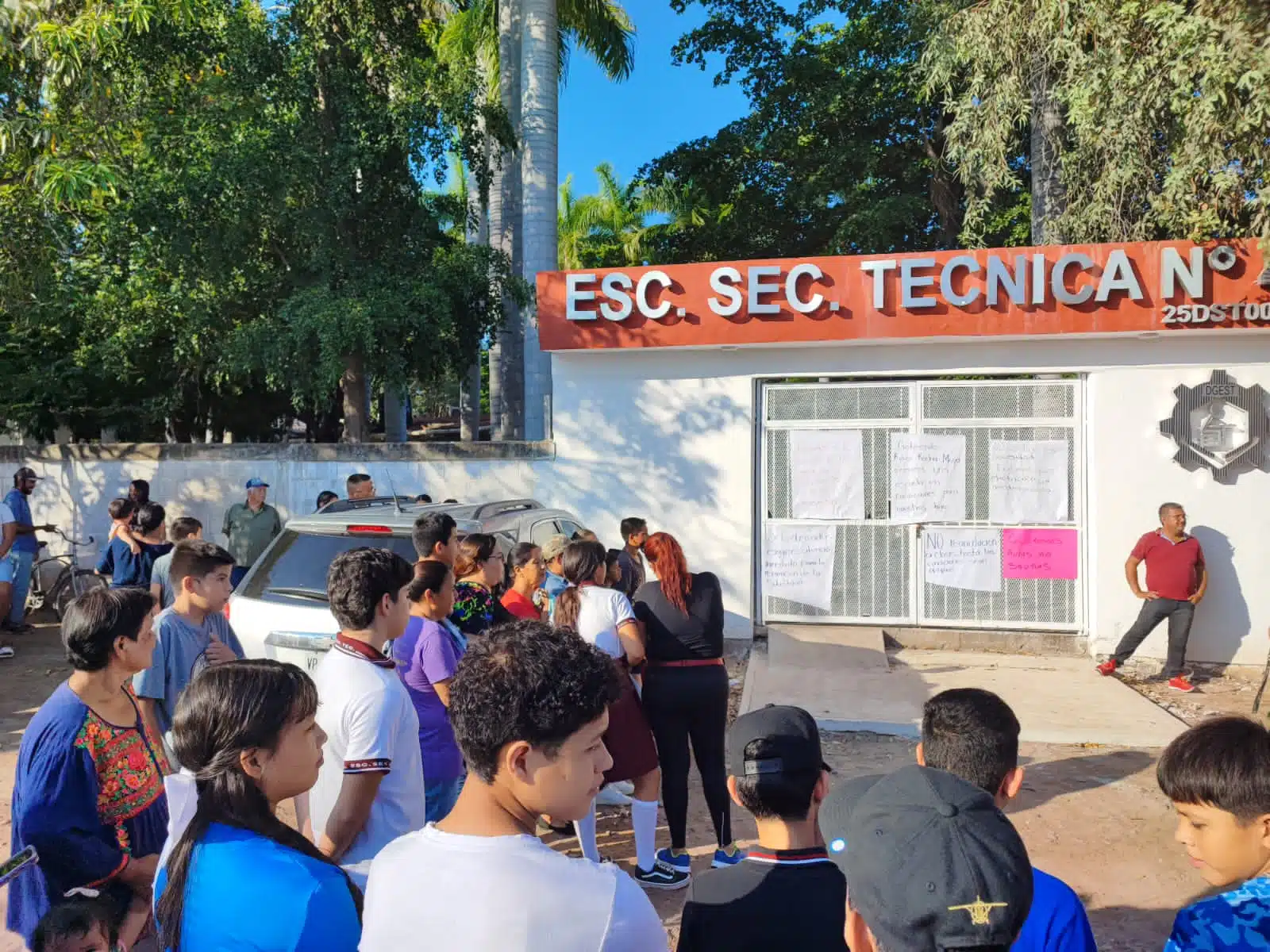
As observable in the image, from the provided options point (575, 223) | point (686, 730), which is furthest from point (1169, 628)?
point (575, 223)

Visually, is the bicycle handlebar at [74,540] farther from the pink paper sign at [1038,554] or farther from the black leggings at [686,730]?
the pink paper sign at [1038,554]

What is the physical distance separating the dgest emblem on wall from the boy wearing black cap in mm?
8171

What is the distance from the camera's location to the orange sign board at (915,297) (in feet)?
28.0

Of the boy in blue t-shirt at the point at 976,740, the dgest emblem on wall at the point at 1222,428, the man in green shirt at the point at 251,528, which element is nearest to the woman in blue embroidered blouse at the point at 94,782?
the boy in blue t-shirt at the point at 976,740

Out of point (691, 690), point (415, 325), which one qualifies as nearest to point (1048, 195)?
point (415, 325)

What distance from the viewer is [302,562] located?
210 inches

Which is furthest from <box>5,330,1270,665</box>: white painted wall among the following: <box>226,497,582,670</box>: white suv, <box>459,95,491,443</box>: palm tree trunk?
<box>459,95,491,443</box>: palm tree trunk

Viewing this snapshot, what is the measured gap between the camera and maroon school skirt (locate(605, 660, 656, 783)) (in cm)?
428

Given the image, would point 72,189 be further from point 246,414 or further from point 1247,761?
point 246,414

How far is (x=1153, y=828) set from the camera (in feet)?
17.2

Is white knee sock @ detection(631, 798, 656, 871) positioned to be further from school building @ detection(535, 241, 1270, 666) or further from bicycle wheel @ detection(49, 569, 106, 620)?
bicycle wheel @ detection(49, 569, 106, 620)

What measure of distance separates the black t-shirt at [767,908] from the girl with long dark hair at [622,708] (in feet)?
7.17

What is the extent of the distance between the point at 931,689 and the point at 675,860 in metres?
4.09

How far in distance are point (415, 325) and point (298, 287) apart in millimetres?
1803
